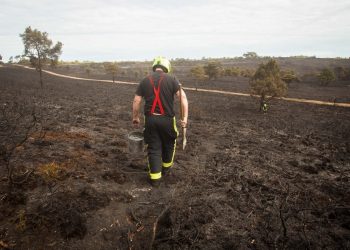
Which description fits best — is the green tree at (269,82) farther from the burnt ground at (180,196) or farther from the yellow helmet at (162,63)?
the yellow helmet at (162,63)

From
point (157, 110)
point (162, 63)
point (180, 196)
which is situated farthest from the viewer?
point (162, 63)

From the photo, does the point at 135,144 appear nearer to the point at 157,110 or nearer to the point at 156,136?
the point at 156,136

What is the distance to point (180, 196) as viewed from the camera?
507 centimetres

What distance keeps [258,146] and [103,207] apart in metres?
6.10

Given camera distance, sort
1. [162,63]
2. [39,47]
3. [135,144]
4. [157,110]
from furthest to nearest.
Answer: [39,47] → [135,144] → [162,63] → [157,110]

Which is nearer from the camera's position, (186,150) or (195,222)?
(195,222)

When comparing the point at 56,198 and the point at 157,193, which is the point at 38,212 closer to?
the point at 56,198

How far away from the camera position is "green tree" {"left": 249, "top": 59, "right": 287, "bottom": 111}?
16083 millimetres

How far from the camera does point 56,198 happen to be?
4480 mm

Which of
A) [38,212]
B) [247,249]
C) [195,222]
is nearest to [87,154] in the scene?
[38,212]

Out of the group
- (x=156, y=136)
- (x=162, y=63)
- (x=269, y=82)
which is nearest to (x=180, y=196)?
(x=156, y=136)

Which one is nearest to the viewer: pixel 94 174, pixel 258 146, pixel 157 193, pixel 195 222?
pixel 195 222

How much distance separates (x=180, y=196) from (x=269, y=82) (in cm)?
1274

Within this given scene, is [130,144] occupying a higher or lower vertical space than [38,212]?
higher
